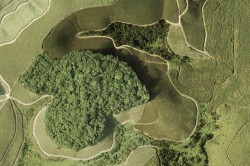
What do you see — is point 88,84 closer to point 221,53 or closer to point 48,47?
point 48,47

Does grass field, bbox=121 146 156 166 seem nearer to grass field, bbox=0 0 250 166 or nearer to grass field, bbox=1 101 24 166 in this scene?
grass field, bbox=0 0 250 166

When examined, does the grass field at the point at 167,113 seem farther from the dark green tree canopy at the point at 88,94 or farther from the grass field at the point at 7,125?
the grass field at the point at 7,125

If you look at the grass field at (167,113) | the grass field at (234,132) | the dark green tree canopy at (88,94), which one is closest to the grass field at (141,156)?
the grass field at (167,113)

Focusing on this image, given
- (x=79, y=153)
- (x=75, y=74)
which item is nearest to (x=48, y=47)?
(x=75, y=74)

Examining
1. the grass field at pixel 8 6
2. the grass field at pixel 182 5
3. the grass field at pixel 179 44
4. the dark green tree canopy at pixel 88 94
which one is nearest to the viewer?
the dark green tree canopy at pixel 88 94

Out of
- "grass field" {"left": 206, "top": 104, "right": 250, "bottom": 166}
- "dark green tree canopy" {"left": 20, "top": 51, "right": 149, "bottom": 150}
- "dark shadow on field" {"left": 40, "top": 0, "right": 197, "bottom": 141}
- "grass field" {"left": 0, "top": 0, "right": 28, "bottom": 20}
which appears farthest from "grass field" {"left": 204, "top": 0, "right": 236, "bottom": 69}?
"grass field" {"left": 0, "top": 0, "right": 28, "bottom": 20}

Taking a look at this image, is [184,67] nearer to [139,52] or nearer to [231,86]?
[139,52]
